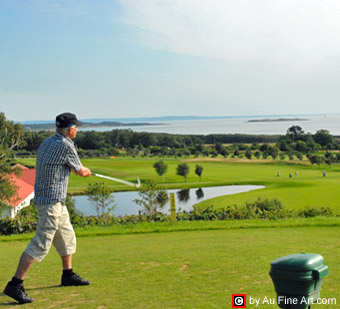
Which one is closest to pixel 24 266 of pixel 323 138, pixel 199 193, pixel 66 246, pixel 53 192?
pixel 66 246

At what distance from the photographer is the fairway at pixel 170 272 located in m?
4.89

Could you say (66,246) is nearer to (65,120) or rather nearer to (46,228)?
(46,228)

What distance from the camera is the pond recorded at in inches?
1850

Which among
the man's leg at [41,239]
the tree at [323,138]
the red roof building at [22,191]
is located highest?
the tree at [323,138]

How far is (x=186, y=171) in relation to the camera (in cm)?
7025

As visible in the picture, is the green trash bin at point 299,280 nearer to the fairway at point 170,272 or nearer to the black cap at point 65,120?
the fairway at point 170,272

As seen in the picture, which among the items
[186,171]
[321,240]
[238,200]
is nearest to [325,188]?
[238,200]

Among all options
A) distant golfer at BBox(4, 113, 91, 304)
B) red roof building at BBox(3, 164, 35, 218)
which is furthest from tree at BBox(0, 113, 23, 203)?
distant golfer at BBox(4, 113, 91, 304)

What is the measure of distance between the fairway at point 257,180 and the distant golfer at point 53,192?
2458 cm

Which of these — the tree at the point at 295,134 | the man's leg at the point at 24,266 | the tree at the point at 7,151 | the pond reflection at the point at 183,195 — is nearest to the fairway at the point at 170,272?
the man's leg at the point at 24,266

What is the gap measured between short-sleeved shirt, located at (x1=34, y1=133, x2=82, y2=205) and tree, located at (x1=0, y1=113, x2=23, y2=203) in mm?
42523

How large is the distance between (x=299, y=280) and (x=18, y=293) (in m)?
3.21

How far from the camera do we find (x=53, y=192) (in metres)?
5.34

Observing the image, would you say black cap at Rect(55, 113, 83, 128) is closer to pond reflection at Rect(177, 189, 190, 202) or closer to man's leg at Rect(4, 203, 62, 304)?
man's leg at Rect(4, 203, 62, 304)
